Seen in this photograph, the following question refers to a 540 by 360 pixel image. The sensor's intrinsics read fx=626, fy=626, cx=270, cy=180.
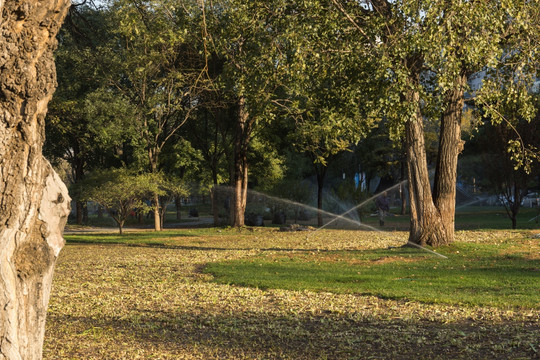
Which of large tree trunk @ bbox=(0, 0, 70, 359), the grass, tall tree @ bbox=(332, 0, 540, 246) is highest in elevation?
tall tree @ bbox=(332, 0, 540, 246)

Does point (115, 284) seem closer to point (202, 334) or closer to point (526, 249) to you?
point (202, 334)

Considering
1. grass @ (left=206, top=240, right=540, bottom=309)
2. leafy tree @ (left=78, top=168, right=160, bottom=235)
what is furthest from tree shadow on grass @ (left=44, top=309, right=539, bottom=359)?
leafy tree @ (left=78, top=168, right=160, bottom=235)

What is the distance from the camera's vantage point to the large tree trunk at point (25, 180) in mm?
4086

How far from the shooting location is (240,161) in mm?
30625

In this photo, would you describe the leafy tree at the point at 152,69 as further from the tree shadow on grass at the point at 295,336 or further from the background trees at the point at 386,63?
the tree shadow on grass at the point at 295,336

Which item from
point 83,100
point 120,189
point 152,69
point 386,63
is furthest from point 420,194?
point 83,100

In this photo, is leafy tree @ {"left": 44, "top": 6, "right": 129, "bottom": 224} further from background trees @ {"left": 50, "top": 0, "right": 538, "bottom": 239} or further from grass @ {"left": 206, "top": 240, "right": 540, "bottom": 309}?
grass @ {"left": 206, "top": 240, "right": 540, "bottom": 309}

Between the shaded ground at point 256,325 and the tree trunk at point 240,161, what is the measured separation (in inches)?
699

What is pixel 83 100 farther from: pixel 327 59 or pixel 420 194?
pixel 420 194

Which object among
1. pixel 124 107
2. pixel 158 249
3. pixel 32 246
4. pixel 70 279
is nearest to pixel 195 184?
pixel 124 107

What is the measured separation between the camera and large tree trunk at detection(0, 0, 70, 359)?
4.09 m

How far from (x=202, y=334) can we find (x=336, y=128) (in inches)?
405

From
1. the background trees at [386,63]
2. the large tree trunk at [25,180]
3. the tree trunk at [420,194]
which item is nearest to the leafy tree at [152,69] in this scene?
the background trees at [386,63]

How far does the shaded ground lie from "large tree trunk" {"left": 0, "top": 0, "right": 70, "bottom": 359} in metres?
2.44
